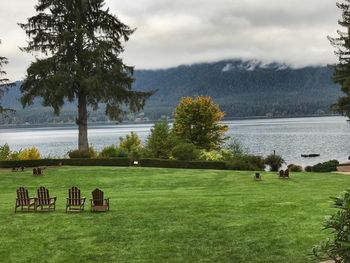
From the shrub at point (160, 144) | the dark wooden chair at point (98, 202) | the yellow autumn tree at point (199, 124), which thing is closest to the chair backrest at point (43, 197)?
the dark wooden chair at point (98, 202)

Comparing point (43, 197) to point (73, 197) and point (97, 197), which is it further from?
point (97, 197)

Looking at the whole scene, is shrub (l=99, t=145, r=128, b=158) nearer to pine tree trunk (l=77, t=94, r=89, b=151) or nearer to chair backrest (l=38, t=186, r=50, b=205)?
pine tree trunk (l=77, t=94, r=89, b=151)

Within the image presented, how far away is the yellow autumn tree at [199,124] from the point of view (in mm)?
61438

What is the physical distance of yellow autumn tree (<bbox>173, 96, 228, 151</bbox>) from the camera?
2419 inches

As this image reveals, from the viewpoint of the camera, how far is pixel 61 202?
23.9 metres

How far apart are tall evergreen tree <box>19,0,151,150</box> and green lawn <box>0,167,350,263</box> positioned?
50.0 feet

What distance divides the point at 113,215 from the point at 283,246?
26.6 feet

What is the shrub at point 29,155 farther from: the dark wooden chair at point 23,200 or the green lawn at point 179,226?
the dark wooden chair at point 23,200

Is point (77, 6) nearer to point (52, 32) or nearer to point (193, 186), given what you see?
point (52, 32)

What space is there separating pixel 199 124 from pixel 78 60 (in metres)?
22.2

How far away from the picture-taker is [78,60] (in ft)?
146

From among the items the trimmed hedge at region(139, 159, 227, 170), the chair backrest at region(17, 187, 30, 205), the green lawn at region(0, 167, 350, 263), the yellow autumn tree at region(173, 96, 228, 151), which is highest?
the yellow autumn tree at region(173, 96, 228, 151)

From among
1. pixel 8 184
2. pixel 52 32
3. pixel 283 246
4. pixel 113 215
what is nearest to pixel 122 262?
pixel 283 246

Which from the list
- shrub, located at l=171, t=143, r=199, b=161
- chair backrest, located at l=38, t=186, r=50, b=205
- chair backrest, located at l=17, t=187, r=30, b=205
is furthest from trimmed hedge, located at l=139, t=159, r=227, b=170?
chair backrest, located at l=17, t=187, r=30, b=205
